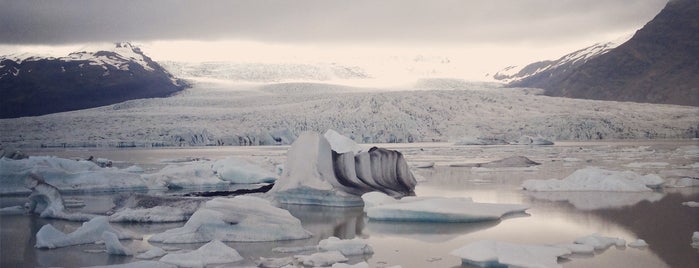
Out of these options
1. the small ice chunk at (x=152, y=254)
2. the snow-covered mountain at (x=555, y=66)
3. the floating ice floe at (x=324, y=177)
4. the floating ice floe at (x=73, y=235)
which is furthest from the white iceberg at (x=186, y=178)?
the snow-covered mountain at (x=555, y=66)

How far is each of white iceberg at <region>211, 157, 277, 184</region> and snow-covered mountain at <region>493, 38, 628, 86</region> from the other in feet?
249

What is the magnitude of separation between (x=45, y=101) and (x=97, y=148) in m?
36.4

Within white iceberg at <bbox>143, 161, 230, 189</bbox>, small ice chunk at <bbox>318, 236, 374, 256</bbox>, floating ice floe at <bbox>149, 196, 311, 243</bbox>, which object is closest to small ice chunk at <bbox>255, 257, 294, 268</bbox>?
small ice chunk at <bbox>318, 236, 374, 256</bbox>

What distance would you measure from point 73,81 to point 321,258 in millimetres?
69658

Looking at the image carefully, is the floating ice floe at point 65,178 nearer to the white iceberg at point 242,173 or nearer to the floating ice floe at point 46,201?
the white iceberg at point 242,173

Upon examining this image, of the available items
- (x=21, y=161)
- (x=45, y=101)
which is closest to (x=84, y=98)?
(x=45, y=101)

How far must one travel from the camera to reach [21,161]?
11.2 meters

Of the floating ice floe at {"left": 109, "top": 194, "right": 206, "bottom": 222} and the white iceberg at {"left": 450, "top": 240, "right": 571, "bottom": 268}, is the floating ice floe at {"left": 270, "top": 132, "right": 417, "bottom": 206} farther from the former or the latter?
the white iceberg at {"left": 450, "top": 240, "right": 571, "bottom": 268}

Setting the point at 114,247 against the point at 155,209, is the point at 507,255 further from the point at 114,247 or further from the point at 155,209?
the point at 155,209

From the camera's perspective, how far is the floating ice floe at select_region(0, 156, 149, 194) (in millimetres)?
10953

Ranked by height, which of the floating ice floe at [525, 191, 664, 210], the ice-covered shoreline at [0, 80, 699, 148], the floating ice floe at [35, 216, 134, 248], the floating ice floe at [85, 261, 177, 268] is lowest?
the ice-covered shoreline at [0, 80, 699, 148]

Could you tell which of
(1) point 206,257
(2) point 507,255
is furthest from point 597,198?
(1) point 206,257

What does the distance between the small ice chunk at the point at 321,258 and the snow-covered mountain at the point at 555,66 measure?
271 ft

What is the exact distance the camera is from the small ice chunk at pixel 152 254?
5277 millimetres
